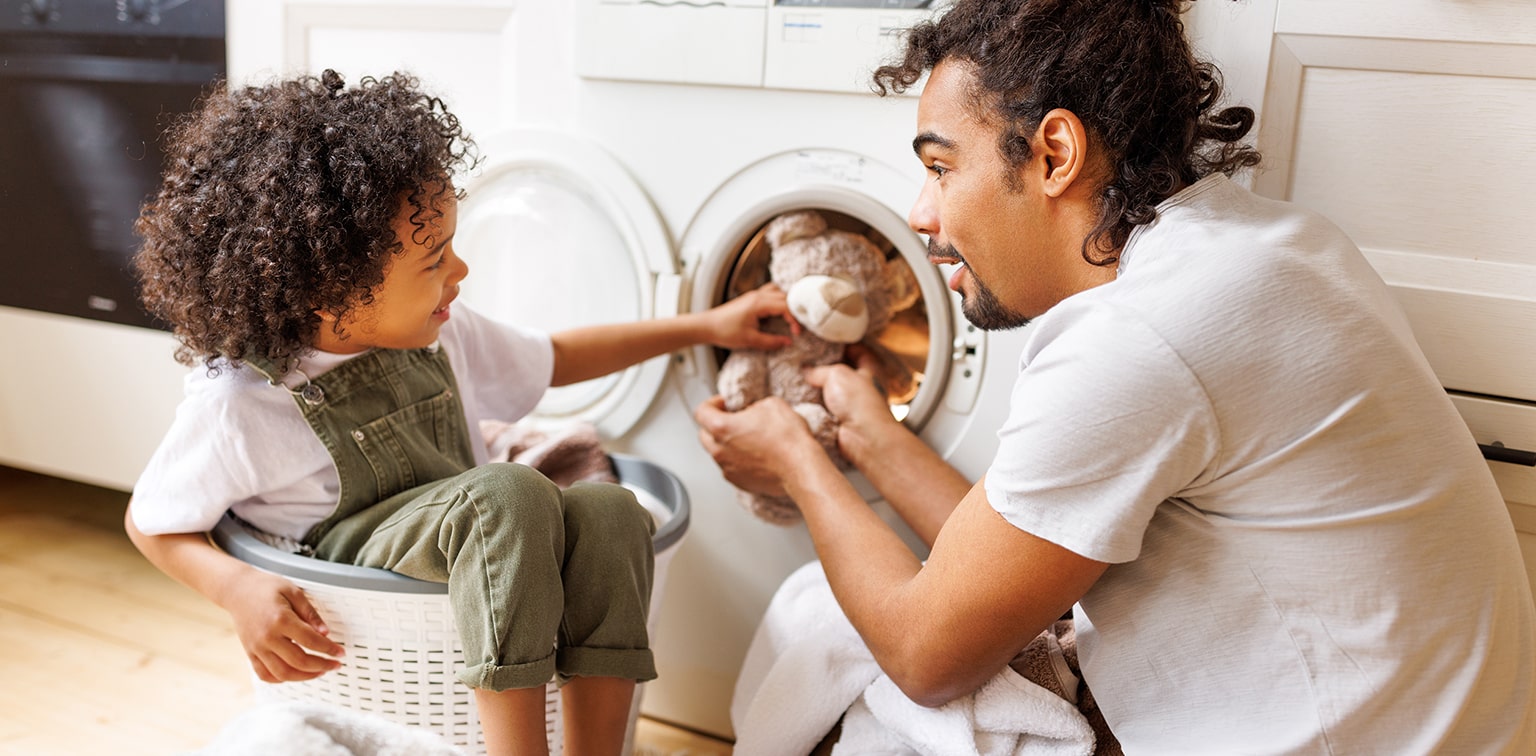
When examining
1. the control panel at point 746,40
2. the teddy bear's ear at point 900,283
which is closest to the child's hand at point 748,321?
the teddy bear's ear at point 900,283

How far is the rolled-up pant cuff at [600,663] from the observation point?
1104mm

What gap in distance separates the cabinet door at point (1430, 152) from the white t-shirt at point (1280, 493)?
287 millimetres

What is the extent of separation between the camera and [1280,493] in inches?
33.9

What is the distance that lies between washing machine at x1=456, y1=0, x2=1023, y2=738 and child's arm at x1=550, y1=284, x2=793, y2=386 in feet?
0.21

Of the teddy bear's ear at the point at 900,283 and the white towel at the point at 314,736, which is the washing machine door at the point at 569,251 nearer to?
the teddy bear's ear at the point at 900,283

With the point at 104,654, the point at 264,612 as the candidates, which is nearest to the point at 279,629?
the point at 264,612

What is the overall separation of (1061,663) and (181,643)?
134cm

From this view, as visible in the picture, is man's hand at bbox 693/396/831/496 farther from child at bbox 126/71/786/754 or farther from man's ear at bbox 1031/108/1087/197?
man's ear at bbox 1031/108/1087/197

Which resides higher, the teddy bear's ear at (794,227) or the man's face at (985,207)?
the man's face at (985,207)

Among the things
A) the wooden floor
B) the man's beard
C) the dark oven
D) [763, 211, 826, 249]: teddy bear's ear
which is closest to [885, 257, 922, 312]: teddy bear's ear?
[763, 211, 826, 249]: teddy bear's ear

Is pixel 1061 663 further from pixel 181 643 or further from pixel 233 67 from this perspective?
pixel 233 67

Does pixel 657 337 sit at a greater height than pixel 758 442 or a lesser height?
greater

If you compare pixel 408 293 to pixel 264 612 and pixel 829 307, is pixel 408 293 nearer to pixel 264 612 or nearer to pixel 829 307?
pixel 264 612

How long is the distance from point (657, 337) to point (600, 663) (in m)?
0.48
